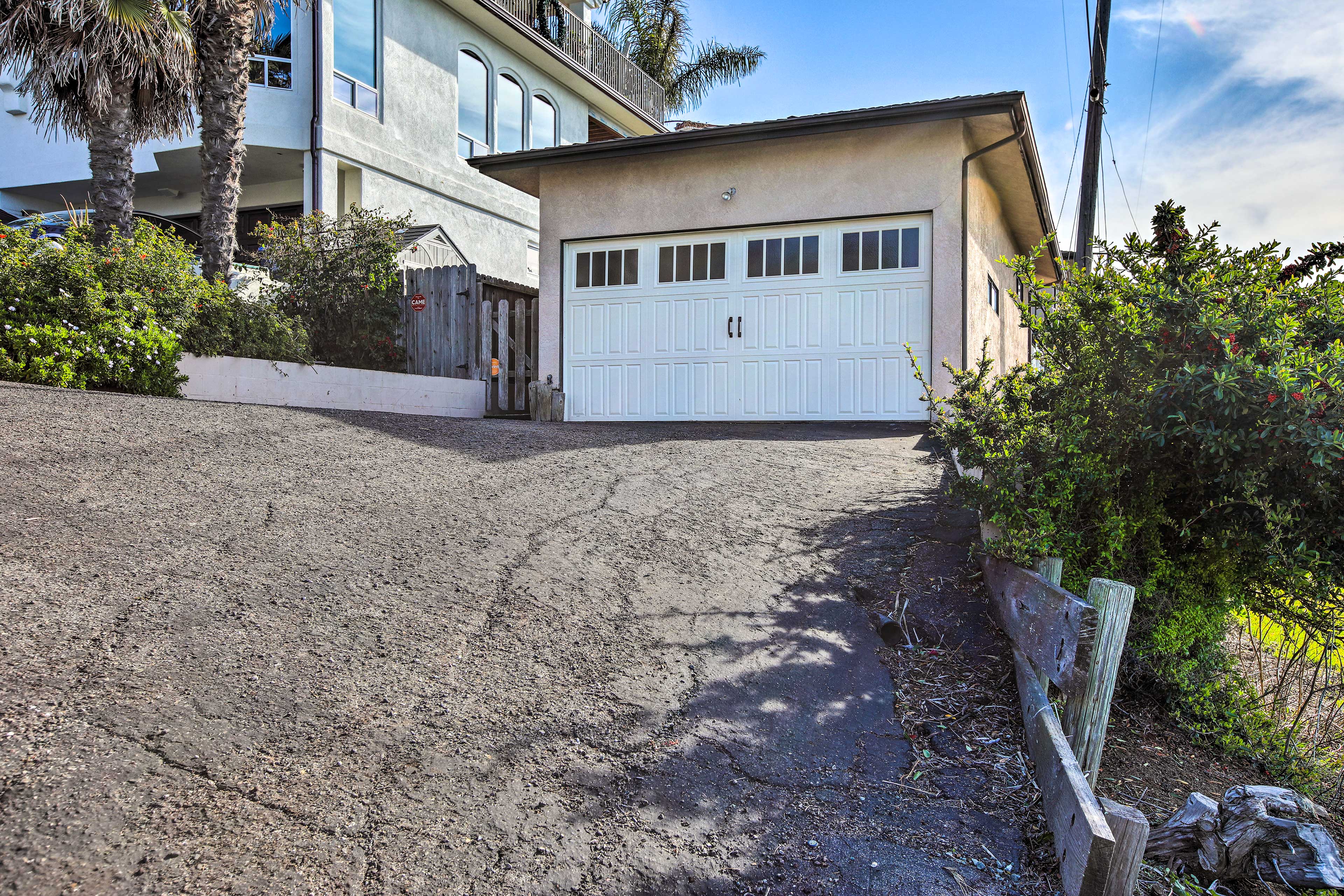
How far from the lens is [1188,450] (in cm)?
354

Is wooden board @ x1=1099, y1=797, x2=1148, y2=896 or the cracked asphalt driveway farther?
the cracked asphalt driveway

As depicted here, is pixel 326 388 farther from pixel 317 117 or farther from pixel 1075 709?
pixel 1075 709

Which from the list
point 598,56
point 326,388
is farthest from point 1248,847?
point 598,56

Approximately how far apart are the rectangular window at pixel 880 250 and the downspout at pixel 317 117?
370 inches

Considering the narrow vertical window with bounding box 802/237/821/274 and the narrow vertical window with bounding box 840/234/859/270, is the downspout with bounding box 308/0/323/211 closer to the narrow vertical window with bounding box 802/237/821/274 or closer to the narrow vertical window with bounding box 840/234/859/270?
the narrow vertical window with bounding box 802/237/821/274

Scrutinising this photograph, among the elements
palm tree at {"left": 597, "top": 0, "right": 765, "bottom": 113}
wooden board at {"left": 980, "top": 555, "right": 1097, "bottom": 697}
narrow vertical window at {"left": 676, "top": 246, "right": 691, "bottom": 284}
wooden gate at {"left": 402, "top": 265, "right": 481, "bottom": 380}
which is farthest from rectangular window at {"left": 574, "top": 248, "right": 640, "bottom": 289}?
palm tree at {"left": 597, "top": 0, "right": 765, "bottom": 113}

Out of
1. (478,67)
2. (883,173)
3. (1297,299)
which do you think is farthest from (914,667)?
(478,67)

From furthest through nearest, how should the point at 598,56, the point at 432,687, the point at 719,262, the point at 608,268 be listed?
1. the point at 598,56
2. the point at 608,268
3. the point at 719,262
4. the point at 432,687

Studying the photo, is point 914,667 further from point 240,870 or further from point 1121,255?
point 240,870

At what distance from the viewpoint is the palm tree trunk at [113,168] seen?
10.2 m

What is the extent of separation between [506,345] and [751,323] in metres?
3.59

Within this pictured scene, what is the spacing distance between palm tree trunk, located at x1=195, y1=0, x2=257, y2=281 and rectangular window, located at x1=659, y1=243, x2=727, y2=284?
549cm

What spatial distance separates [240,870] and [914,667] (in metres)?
2.57

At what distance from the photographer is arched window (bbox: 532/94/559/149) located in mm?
20078
